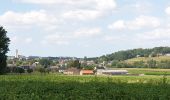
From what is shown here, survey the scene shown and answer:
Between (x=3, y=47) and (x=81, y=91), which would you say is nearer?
(x=81, y=91)

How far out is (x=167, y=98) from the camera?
27031 mm

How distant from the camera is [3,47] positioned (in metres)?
97.2

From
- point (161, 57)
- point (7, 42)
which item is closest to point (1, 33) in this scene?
point (7, 42)

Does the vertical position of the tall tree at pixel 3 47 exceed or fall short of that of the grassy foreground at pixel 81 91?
it exceeds it

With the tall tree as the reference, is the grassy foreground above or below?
below

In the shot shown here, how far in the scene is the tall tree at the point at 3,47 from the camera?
9481 centimetres

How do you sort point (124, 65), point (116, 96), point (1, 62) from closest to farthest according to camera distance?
point (116, 96) → point (1, 62) → point (124, 65)

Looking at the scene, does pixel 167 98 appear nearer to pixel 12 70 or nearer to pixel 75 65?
pixel 12 70

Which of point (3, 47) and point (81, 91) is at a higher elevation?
point (3, 47)

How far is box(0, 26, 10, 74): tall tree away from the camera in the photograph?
94.8 metres

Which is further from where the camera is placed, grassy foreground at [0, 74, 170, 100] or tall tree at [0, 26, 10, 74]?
tall tree at [0, 26, 10, 74]

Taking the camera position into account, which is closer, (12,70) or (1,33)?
(1,33)

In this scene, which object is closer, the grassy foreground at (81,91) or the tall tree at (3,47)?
the grassy foreground at (81,91)

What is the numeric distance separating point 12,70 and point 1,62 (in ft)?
110
